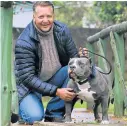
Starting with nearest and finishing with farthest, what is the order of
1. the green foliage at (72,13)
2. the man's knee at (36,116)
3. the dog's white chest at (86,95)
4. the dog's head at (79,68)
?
1. the dog's head at (79,68)
2. the dog's white chest at (86,95)
3. the man's knee at (36,116)
4. the green foliage at (72,13)

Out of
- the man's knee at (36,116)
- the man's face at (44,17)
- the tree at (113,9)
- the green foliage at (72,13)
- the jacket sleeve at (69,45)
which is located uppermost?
the green foliage at (72,13)

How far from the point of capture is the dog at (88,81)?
4344 millimetres

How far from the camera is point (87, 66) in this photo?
4.39 metres

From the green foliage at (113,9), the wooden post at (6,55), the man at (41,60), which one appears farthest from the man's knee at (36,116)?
the green foliage at (113,9)

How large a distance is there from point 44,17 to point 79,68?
690 mm

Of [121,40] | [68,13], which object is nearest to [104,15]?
[68,13]

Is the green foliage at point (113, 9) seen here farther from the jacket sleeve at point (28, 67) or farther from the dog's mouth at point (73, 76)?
the dog's mouth at point (73, 76)

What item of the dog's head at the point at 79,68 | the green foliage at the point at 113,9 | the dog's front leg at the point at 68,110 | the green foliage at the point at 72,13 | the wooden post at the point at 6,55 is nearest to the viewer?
the wooden post at the point at 6,55

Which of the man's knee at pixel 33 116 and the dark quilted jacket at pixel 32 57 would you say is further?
the man's knee at pixel 33 116

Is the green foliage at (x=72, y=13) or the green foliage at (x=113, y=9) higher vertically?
the green foliage at (x=72, y=13)

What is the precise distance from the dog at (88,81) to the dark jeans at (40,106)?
0.37m

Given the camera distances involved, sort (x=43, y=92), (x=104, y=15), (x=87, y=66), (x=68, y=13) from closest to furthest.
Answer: (x=87, y=66) < (x=43, y=92) < (x=104, y=15) < (x=68, y=13)

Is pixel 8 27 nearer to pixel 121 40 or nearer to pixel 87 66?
pixel 87 66

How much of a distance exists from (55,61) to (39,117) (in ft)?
1.75
